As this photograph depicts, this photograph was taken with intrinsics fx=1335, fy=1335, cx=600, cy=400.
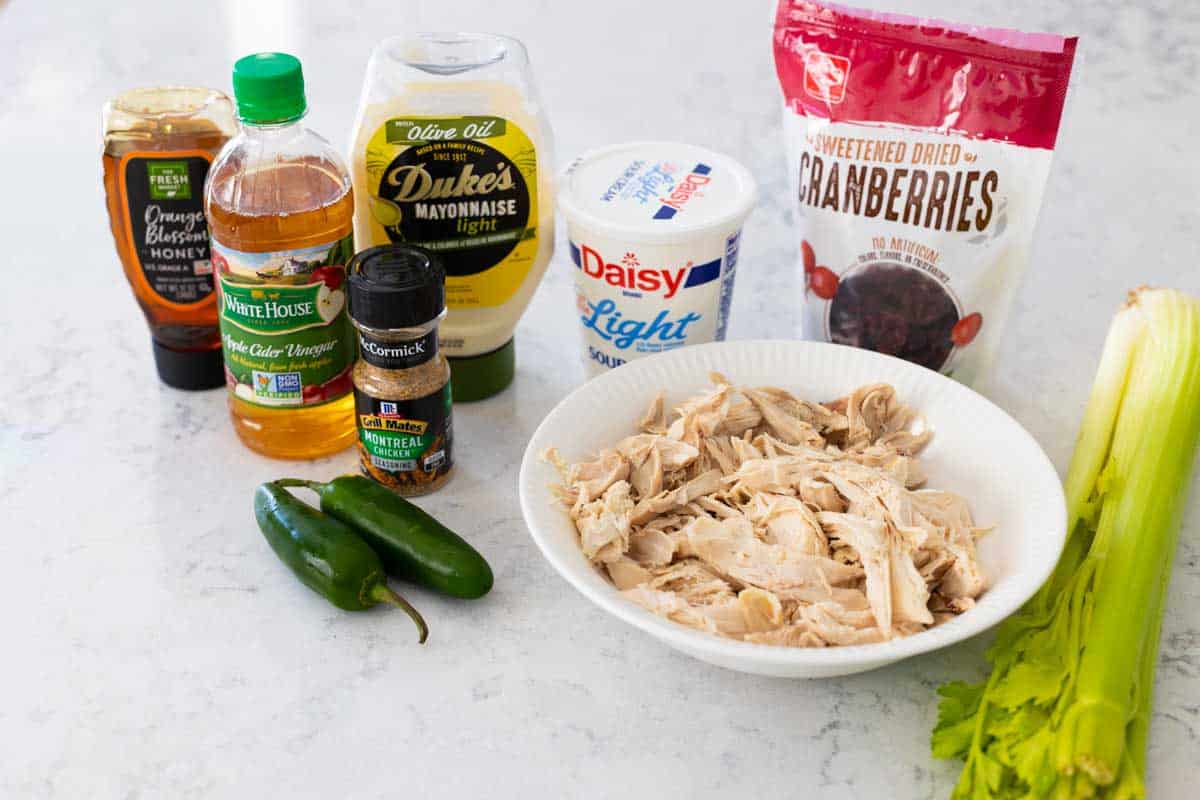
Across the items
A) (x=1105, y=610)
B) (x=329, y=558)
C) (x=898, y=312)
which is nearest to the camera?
(x=1105, y=610)

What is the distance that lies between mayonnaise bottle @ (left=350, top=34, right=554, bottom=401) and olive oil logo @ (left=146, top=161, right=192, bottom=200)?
0.20 metres

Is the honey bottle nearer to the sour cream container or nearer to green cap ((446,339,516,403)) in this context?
green cap ((446,339,516,403))

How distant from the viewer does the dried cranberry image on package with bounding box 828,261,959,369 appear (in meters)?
1.67

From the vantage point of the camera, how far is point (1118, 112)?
239cm

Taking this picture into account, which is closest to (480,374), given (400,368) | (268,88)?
(400,368)

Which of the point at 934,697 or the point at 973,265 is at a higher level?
the point at 973,265

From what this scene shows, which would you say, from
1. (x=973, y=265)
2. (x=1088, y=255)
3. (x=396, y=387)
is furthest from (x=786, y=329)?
(x=396, y=387)

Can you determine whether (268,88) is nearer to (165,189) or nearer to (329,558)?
(165,189)

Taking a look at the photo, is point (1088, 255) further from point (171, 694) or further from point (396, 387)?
point (171, 694)

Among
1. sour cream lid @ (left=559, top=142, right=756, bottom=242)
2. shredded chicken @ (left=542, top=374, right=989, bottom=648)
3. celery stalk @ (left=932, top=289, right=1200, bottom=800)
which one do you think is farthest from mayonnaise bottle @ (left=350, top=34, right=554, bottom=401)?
celery stalk @ (left=932, top=289, right=1200, bottom=800)

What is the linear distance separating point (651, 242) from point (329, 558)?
1.68ft

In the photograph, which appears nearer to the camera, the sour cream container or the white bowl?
the white bowl

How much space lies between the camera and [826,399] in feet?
5.16

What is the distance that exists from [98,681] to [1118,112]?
1.95 meters
